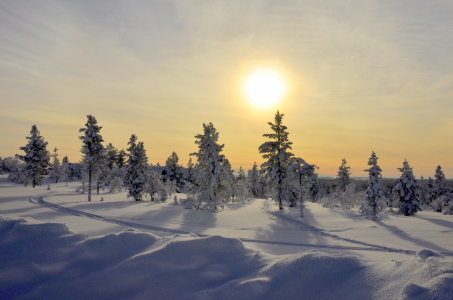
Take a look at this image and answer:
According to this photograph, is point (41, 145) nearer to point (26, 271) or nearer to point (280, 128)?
point (280, 128)

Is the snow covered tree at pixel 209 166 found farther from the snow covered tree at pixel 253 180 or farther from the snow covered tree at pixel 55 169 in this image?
the snow covered tree at pixel 55 169

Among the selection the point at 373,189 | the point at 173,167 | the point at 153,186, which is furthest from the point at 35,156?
the point at 373,189

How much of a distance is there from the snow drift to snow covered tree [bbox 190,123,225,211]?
82.6 feet

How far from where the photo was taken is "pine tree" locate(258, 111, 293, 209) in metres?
34.3

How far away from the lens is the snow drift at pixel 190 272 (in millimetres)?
4199

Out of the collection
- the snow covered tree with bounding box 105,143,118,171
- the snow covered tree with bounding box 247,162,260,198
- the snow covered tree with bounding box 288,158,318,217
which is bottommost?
the snow covered tree with bounding box 247,162,260,198

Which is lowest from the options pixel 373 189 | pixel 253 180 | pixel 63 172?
pixel 253 180

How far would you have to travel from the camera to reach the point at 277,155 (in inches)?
1369

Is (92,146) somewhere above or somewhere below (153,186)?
above

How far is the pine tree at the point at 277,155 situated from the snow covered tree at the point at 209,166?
6653 mm

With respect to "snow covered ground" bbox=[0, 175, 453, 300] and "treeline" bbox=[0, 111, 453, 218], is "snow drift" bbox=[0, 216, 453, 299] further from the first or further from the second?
"treeline" bbox=[0, 111, 453, 218]

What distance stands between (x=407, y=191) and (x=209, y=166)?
31609 millimetres

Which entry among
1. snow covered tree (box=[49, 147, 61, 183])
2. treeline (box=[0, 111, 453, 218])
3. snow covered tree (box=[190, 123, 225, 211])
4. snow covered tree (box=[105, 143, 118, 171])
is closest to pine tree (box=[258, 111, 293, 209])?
treeline (box=[0, 111, 453, 218])

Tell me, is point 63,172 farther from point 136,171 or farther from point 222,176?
point 222,176
